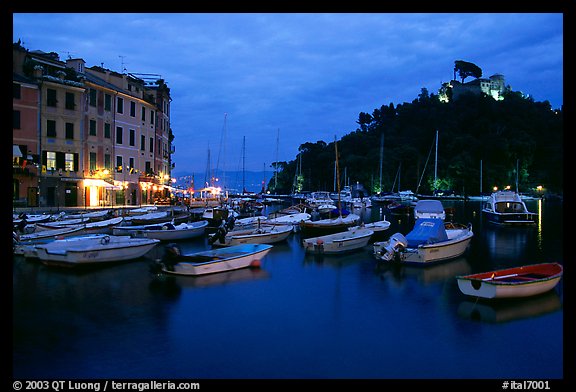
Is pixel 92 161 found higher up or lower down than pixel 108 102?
lower down

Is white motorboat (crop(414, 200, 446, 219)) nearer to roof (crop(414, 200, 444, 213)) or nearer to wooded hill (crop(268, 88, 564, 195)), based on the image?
roof (crop(414, 200, 444, 213))

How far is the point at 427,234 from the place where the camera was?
21.0 metres

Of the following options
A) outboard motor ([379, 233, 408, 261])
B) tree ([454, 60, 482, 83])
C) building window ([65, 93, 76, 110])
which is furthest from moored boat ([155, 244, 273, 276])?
tree ([454, 60, 482, 83])

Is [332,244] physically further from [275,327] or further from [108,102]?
[108,102]

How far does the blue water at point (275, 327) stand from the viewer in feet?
29.6

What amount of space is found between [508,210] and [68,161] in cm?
4323

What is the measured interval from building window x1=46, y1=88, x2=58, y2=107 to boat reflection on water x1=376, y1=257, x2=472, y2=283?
31943mm

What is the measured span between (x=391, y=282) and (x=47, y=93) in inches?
1339

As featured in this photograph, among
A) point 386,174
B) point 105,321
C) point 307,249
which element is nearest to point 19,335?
point 105,321

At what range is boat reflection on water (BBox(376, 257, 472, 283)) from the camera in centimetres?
1770

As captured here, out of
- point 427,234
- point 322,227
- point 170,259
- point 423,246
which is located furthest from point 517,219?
point 170,259

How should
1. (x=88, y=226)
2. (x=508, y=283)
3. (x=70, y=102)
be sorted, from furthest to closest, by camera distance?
(x=70, y=102) < (x=88, y=226) < (x=508, y=283)
